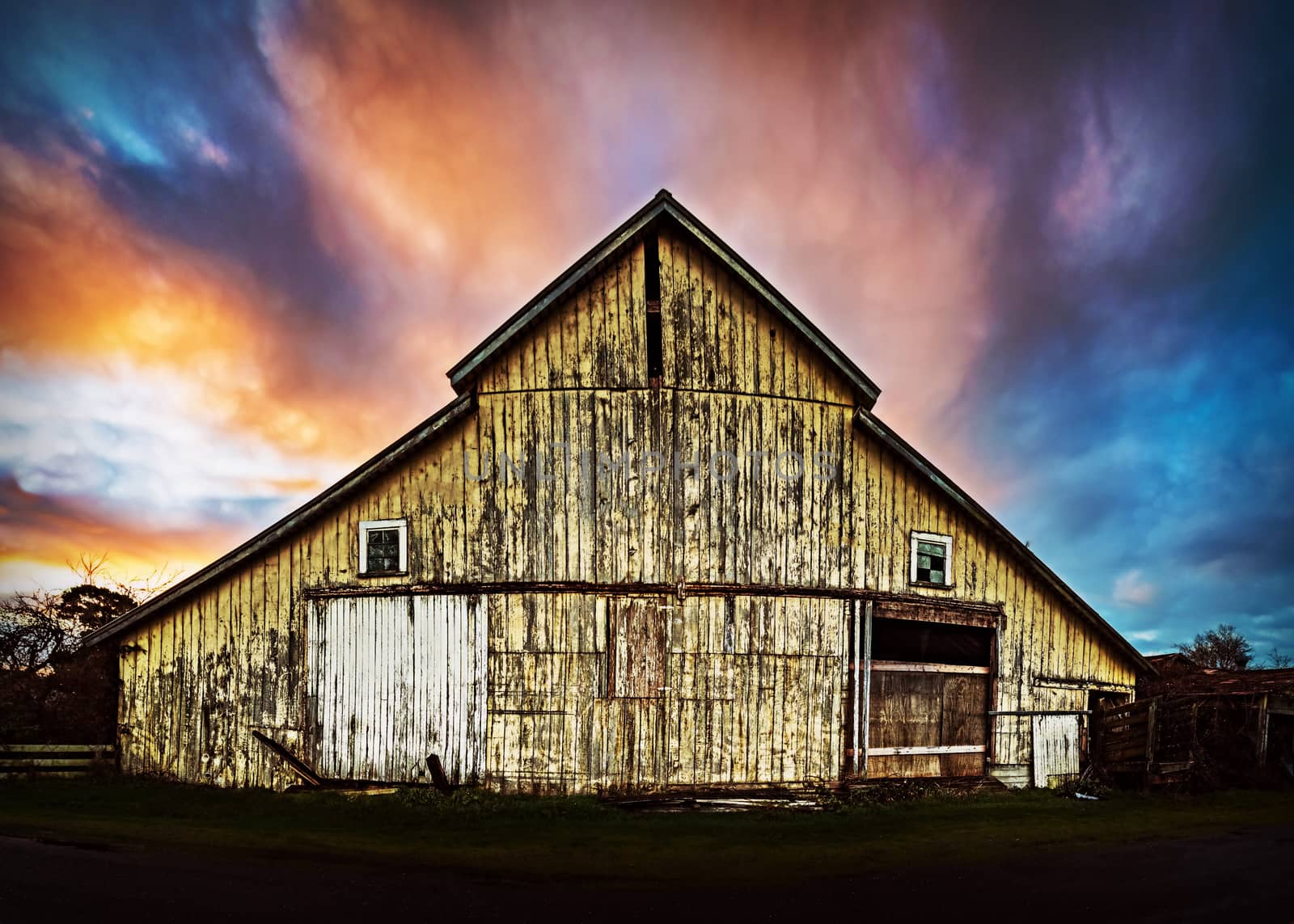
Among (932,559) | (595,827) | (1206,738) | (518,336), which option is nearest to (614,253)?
(518,336)

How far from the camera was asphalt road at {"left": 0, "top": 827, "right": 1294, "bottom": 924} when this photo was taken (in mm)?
7574

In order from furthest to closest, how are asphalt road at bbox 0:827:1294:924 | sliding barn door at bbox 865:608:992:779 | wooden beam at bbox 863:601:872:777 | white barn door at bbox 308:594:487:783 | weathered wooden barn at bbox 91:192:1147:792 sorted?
1. sliding barn door at bbox 865:608:992:779
2. wooden beam at bbox 863:601:872:777
3. weathered wooden barn at bbox 91:192:1147:792
4. white barn door at bbox 308:594:487:783
5. asphalt road at bbox 0:827:1294:924

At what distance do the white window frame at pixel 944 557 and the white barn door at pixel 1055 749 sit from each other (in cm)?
374

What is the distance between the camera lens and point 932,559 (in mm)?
16188

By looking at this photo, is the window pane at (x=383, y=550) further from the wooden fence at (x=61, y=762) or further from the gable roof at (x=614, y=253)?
the wooden fence at (x=61, y=762)

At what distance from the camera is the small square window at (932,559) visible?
15961 mm

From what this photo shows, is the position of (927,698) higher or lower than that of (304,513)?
lower

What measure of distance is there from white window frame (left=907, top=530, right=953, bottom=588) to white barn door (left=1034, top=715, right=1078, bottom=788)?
147 inches

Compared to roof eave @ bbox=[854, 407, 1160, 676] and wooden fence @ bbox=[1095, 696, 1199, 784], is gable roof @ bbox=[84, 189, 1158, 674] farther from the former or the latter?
wooden fence @ bbox=[1095, 696, 1199, 784]

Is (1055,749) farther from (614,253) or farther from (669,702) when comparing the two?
(614,253)

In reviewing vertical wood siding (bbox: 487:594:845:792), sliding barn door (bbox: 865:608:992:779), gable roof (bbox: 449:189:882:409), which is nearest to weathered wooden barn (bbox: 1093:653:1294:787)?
sliding barn door (bbox: 865:608:992:779)

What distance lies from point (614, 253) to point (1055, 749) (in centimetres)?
1446

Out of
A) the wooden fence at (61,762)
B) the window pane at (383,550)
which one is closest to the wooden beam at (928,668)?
the window pane at (383,550)

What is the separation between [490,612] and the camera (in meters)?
14.6
